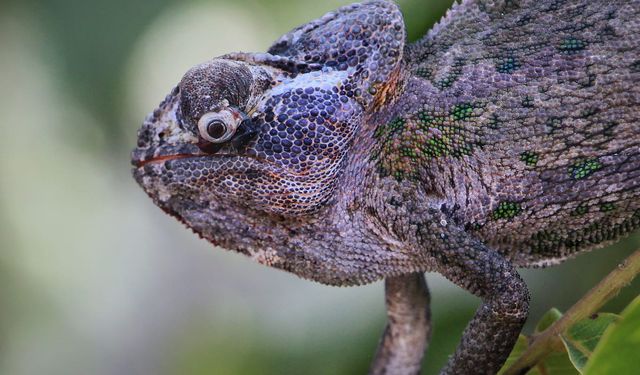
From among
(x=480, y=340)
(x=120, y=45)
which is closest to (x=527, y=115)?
(x=480, y=340)

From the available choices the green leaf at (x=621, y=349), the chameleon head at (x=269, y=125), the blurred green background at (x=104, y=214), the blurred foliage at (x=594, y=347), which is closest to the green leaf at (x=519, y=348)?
the blurred foliage at (x=594, y=347)

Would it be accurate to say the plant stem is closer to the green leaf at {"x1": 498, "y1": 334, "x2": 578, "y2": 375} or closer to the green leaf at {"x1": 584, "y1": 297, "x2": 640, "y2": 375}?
the green leaf at {"x1": 498, "y1": 334, "x2": 578, "y2": 375}

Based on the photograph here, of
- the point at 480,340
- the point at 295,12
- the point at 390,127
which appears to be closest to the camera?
the point at 480,340

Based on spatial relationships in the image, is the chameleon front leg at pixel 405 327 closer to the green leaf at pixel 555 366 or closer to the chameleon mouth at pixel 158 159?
the green leaf at pixel 555 366

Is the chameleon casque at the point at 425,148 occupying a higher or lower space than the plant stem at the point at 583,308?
higher

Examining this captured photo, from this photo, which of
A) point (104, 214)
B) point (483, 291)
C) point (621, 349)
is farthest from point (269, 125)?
point (104, 214)

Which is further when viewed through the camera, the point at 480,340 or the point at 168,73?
the point at 168,73

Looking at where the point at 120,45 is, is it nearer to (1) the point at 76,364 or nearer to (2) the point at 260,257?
(1) the point at 76,364
